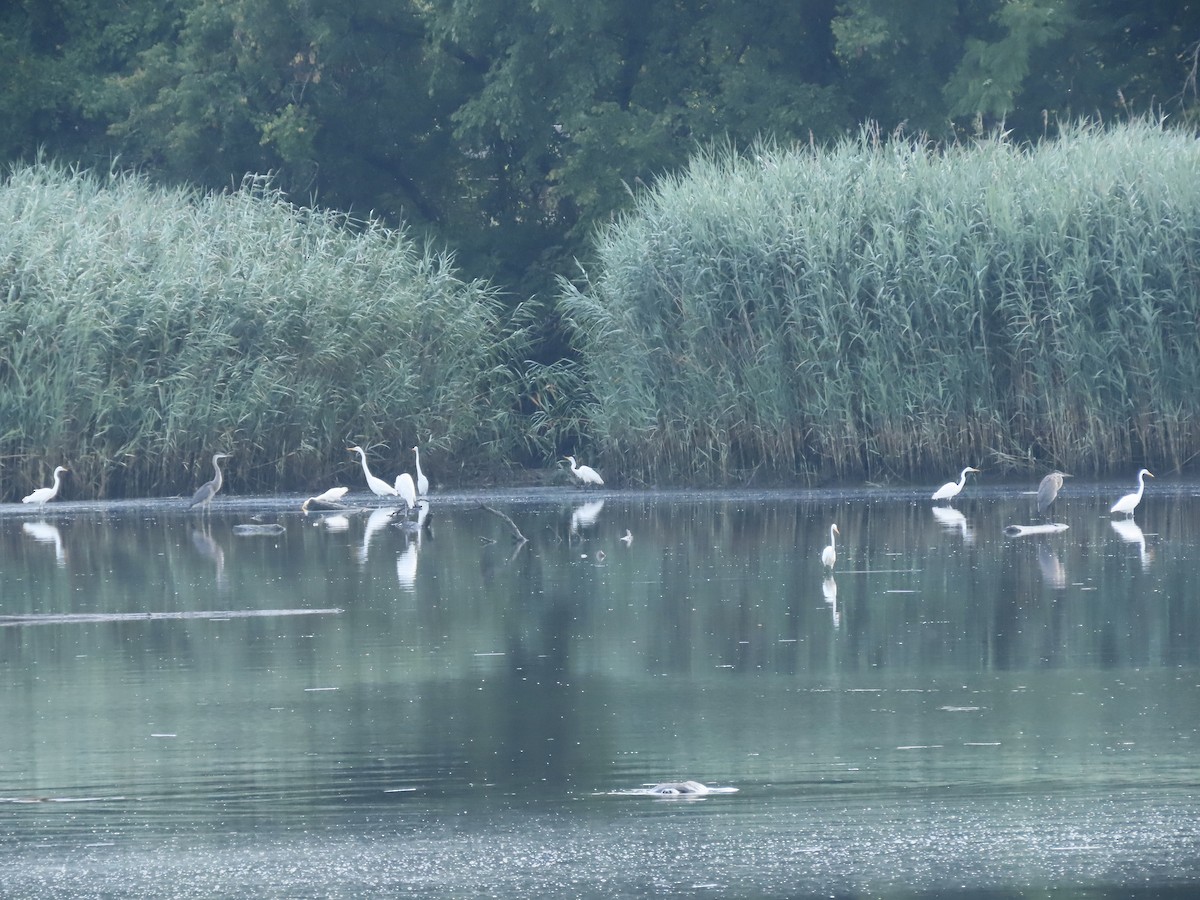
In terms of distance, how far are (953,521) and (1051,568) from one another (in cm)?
336

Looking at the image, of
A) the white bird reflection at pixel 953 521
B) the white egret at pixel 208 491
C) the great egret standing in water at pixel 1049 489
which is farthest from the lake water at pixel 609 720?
the white egret at pixel 208 491

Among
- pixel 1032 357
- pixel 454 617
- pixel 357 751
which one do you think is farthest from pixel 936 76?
pixel 357 751

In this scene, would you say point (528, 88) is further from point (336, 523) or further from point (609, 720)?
point (609, 720)

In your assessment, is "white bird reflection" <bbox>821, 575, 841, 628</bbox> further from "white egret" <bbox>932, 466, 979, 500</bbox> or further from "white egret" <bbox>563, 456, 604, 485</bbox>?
"white egret" <bbox>563, 456, 604, 485</bbox>

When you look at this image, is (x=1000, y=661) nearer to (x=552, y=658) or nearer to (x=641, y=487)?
(x=552, y=658)

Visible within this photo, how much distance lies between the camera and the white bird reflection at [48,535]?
15.1 m

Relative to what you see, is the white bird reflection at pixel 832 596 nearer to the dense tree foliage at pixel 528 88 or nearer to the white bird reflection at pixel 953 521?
the white bird reflection at pixel 953 521

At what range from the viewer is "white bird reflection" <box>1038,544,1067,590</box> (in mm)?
12180

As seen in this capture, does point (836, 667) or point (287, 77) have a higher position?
point (287, 77)

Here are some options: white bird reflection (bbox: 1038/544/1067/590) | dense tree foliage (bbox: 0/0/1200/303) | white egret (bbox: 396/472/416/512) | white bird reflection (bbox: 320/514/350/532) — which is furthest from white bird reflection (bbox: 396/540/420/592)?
dense tree foliage (bbox: 0/0/1200/303)

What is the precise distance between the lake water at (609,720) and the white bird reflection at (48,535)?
1.50 feet

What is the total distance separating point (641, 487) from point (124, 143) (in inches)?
426

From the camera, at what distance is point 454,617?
11.4m

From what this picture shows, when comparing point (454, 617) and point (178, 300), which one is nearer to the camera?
point (454, 617)
